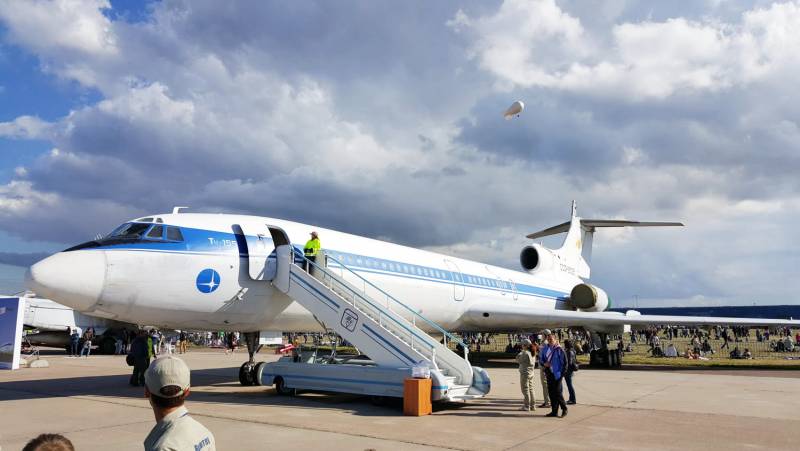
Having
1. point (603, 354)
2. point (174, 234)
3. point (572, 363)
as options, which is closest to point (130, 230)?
point (174, 234)

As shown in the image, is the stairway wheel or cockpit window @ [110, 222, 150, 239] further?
the stairway wheel

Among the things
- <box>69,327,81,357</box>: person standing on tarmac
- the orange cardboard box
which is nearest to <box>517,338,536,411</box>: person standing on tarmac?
the orange cardboard box

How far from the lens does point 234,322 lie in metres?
12.6

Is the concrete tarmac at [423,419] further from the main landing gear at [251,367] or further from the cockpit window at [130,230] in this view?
the cockpit window at [130,230]

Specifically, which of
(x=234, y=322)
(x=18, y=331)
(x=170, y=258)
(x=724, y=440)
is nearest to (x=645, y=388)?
(x=724, y=440)

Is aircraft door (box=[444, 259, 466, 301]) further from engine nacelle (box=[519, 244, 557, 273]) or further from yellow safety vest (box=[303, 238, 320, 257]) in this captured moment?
engine nacelle (box=[519, 244, 557, 273])

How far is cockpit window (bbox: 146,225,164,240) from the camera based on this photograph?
11578 millimetres

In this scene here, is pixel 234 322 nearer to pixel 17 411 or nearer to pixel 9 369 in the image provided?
pixel 17 411

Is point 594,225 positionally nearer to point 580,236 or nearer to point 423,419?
point 580,236

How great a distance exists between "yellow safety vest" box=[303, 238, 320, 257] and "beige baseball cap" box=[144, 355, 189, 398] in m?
10.6

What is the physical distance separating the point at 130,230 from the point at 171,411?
393 inches

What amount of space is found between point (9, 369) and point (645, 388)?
2053cm

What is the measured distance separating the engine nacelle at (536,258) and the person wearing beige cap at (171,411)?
26.5 meters

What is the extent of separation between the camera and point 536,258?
28.2 metres
